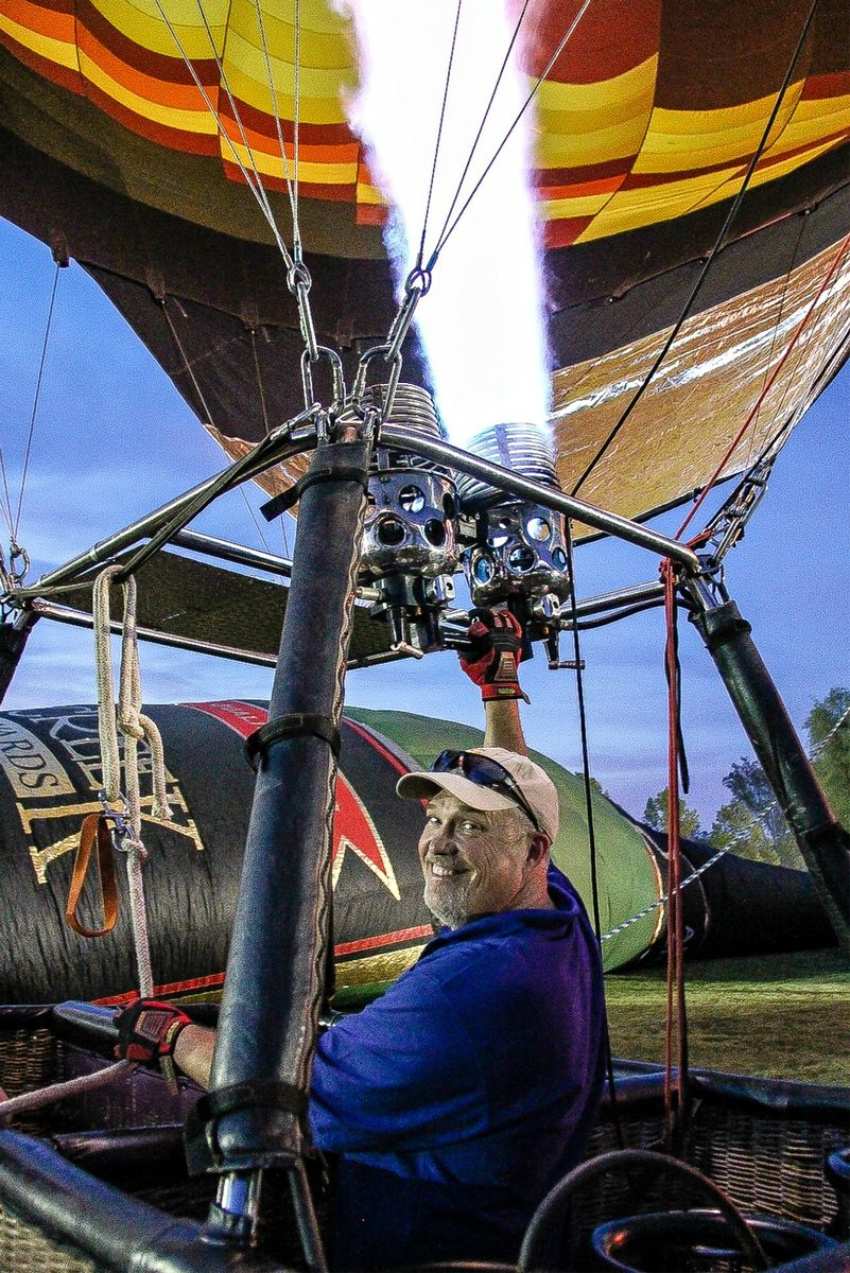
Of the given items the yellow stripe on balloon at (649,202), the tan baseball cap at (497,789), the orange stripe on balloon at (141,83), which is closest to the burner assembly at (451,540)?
the tan baseball cap at (497,789)

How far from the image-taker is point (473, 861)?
4.37 feet

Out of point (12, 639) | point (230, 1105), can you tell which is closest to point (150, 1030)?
point (230, 1105)

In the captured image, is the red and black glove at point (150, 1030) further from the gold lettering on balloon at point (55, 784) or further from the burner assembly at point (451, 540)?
the gold lettering on balloon at point (55, 784)

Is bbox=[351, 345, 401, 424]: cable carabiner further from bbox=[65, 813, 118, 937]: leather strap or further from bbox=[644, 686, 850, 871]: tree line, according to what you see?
bbox=[644, 686, 850, 871]: tree line

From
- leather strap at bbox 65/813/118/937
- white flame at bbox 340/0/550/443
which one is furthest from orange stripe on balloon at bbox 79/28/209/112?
leather strap at bbox 65/813/118/937

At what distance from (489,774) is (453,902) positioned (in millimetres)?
178

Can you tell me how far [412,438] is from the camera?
143 centimetres

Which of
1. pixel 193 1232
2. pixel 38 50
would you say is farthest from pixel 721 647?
pixel 38 50

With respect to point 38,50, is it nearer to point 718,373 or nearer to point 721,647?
point 718,373

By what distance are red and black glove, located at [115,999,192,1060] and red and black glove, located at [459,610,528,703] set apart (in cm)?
84

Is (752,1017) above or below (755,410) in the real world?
below

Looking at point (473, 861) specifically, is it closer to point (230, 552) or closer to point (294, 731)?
point (294, 731)

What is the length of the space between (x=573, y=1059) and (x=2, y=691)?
1.49 metres

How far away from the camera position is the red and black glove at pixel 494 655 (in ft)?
6.36
